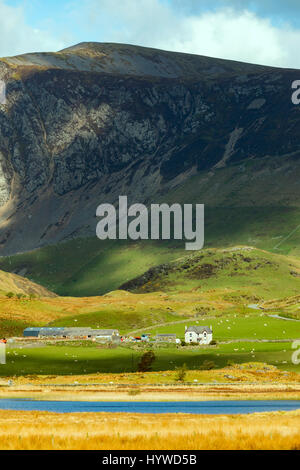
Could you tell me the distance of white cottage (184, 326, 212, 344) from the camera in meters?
186

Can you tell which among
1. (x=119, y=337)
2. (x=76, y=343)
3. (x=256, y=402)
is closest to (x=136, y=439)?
(x=256, y=402)

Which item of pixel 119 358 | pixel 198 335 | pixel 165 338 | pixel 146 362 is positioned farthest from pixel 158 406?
pixel 165 338

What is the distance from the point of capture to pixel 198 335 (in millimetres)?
188000

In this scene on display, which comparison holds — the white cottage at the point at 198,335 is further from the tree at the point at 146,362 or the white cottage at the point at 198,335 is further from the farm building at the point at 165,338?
the tree at the point at 146,362

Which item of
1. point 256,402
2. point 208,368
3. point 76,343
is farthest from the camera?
point 76,343

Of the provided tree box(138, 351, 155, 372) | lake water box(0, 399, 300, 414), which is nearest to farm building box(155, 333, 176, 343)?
tree box(138, 351, 155, 372)

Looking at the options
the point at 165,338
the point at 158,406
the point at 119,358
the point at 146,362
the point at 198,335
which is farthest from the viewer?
the point at 165,338

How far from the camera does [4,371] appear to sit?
143500 millimetres

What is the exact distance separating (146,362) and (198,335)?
1721 inches

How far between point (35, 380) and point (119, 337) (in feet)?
229

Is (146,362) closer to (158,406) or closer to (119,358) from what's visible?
(119,358)

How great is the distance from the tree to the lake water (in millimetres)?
40684

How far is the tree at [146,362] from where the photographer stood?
474 feet

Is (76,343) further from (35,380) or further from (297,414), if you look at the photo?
(297,414)
